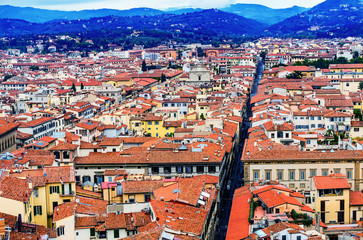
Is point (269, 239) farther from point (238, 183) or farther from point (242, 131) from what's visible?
point (242, 131)

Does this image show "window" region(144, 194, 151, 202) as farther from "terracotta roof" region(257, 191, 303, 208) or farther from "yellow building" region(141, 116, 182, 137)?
"yellow building" region(141, 116, 182, 137)

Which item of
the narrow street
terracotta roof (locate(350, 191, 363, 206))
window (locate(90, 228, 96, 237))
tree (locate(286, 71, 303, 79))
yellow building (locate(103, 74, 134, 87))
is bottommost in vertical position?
the narrow street

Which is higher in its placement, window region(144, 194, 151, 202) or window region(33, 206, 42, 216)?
window region(144, 194, 151, 202)

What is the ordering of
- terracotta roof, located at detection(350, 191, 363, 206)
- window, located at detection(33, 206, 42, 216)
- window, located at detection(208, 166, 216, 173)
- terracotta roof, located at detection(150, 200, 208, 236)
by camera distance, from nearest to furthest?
terracotta roof, located at detection(150, 200, 208, 236)
window, located at detection(33, 206, 42, 216)
terracotta roof, located at detection(350, 191, 363, 206)
window, located at detection(208, 166, 216, 173)

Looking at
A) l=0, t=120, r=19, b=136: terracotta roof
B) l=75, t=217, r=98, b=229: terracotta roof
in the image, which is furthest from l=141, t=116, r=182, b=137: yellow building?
l=75, t=217, r=98, b=229: terracotta roof

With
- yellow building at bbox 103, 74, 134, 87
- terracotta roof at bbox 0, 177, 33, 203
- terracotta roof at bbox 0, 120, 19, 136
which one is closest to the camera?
terracotta roof at bbox 0, 177, 33, 203

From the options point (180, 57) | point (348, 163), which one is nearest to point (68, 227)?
point (348, 163)

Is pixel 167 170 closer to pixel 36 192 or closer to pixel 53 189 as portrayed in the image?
pixel 53 189

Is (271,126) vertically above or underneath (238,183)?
above

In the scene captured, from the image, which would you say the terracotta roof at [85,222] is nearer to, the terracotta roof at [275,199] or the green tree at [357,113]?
the terracotta roof at [275,199]
